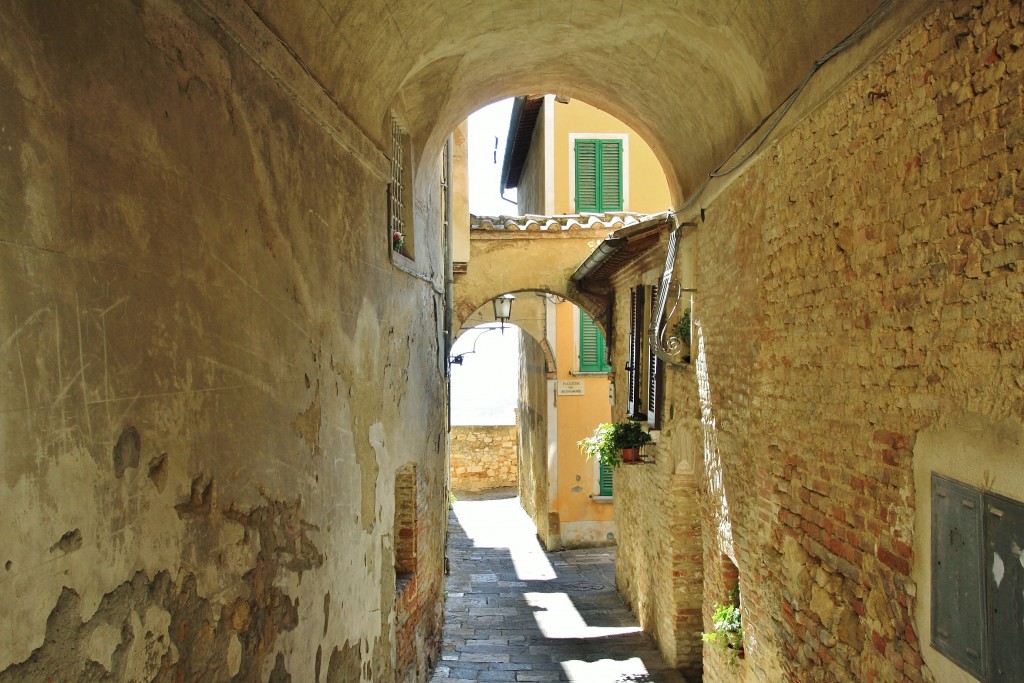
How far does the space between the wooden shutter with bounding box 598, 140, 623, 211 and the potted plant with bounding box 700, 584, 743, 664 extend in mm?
9921

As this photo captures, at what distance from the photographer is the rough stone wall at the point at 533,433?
1558 centimetres

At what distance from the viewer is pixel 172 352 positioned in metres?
2.35

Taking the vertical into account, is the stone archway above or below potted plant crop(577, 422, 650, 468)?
above

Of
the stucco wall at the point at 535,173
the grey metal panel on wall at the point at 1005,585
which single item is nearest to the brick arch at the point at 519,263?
the stucco wall at the point at 535,173

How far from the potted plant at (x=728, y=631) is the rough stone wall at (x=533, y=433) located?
9.34 metres

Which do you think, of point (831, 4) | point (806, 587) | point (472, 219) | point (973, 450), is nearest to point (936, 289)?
point (973, 450)

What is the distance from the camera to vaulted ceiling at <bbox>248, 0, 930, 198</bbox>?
3613 mm

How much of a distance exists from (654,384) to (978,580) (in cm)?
567

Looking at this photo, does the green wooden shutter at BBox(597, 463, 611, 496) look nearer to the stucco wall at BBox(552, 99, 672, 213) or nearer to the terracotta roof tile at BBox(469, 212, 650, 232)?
the stucco wall at BBox(552, 99, 672, 213)

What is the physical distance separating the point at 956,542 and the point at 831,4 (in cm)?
239

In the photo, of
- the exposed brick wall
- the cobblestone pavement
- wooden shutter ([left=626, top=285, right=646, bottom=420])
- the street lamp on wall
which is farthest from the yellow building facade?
the exposed brick wall

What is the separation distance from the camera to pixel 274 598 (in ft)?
10.2

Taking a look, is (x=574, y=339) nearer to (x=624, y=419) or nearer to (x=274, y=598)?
(x=624, y=419)

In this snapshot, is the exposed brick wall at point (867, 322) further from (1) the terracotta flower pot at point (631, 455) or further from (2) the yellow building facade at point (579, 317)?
(2) the yellow building facade at point (579, 317)
